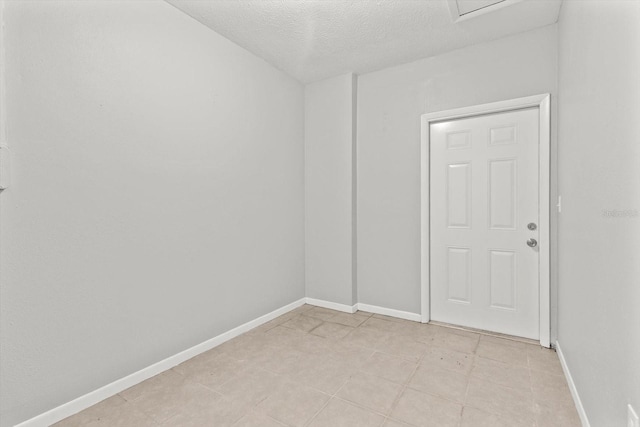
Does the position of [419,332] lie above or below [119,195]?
below

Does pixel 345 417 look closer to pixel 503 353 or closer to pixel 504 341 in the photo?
pixel 503 353

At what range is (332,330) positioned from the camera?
302 centimetres

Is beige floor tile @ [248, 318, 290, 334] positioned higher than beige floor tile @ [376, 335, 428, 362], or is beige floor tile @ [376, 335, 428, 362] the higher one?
beige floor tile @ [248, 318, 290, 334]

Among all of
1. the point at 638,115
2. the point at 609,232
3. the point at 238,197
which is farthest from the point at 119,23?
the point at 609,232

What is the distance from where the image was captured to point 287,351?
258 cm

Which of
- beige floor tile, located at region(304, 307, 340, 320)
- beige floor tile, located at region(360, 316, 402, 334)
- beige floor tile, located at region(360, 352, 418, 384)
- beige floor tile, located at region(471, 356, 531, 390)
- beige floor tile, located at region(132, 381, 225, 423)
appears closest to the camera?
beige floor tile, located at region(132, 381, 225, 423)

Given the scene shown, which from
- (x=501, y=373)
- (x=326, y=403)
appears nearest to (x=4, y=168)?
(x=326, y=403)

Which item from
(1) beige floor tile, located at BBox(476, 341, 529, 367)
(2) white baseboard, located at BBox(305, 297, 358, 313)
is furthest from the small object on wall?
(1) beige floor tile, located at BBox(476, 341, 529, 367)

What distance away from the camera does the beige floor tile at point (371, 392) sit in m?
1.89

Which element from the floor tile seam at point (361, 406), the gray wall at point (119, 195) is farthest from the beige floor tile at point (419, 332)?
the gray wall at point (119, 195)

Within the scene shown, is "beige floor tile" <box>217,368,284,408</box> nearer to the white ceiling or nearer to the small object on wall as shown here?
the small object on wall

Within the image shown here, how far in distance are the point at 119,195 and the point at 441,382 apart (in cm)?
249

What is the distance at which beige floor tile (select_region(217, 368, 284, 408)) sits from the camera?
6.45 feet

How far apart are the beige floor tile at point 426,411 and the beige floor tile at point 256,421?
2.23ft
